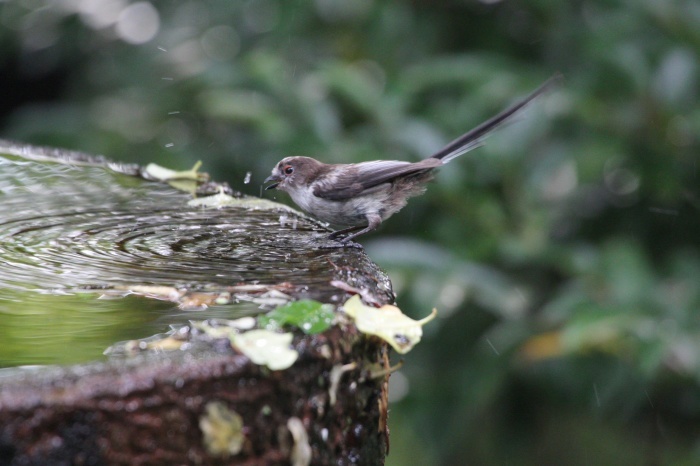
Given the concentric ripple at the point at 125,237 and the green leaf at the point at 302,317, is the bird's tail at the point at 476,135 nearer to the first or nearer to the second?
the concentric ripple at the point at 125,237

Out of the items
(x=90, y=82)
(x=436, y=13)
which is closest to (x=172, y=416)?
(x=436, y=13)

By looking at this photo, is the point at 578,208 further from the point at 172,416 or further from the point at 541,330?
the point at 172,416

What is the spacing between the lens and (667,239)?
14.1 feet

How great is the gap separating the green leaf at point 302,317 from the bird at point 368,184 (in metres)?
1.40

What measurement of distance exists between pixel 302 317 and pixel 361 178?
1.60 metres

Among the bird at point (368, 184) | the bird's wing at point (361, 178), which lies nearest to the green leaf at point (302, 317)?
the bird at point (368, 184)

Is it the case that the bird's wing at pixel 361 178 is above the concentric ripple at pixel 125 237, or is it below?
above

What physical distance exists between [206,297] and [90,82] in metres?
4.06

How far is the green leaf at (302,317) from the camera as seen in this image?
1.44 metres

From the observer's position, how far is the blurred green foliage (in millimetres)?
3561

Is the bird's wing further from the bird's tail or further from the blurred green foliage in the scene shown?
the blurred green foliage

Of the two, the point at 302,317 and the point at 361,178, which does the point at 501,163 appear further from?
the point at 302,317

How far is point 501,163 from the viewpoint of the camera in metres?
3.80

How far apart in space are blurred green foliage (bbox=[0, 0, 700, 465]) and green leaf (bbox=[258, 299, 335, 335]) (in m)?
1.80
